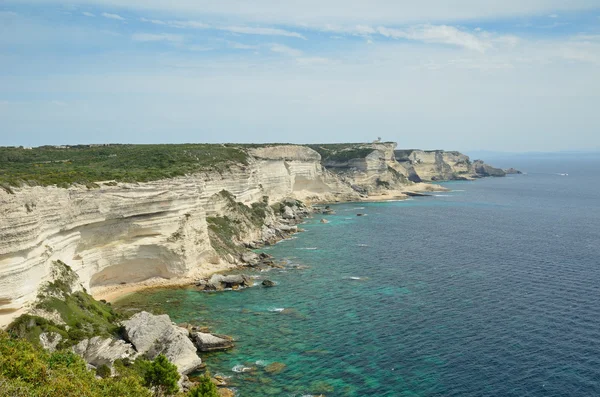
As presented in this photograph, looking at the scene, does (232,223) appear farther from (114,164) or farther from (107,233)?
(107,233)

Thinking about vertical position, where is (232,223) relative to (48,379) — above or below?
below

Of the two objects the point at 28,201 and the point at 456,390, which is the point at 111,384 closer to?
the point at 28,201

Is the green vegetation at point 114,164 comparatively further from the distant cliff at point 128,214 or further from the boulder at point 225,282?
the boulder at point 225,282

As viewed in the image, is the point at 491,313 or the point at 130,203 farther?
the point at 130,203

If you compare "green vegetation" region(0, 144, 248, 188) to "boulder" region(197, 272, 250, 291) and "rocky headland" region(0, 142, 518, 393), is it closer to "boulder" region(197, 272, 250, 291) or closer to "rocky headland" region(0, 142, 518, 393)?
"rocky headland" region(0, 142, 518, 393)

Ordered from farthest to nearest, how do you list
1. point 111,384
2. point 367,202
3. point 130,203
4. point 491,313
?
point 367,202
point 130,203
point 491,313
point 111,384

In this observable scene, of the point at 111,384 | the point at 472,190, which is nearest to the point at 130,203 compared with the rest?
the point at 111,384

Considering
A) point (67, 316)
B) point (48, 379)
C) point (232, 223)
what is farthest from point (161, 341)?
point (232, 223)

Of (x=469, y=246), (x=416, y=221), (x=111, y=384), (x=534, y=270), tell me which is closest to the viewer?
(x=111, y=384)

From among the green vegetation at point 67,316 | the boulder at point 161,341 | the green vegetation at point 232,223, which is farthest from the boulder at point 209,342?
the green vegetation at point 232,223
